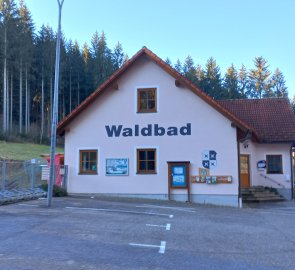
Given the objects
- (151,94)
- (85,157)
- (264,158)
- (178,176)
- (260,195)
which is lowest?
(260,195)

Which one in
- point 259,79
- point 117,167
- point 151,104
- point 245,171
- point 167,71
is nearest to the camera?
point 167,71

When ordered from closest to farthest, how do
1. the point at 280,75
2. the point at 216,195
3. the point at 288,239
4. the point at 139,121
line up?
the point at 288,239
the point at 216,195
the point at 139,121
the point at 280,75

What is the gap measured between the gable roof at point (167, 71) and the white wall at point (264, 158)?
4.23m

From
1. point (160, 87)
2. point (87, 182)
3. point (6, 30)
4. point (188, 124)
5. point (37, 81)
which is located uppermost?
point (6, 30)

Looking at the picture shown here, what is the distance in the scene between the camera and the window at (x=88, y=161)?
20.8m

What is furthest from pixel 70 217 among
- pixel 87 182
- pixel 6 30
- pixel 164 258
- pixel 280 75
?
pixel 280 75

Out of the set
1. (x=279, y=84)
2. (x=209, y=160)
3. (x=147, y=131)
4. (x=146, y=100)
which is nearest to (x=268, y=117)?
(x=209, y=160)

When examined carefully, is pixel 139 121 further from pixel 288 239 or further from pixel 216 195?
pixel 288 239

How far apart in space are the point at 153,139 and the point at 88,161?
358cm

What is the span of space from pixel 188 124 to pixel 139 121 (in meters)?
2.44

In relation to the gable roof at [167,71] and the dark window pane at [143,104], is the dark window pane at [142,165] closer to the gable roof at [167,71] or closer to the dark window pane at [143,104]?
the dark window pane at [143,104]

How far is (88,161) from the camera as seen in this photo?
68.8 feet

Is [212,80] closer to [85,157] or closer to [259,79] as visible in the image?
[259,79]

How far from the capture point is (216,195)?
19.2 meters
